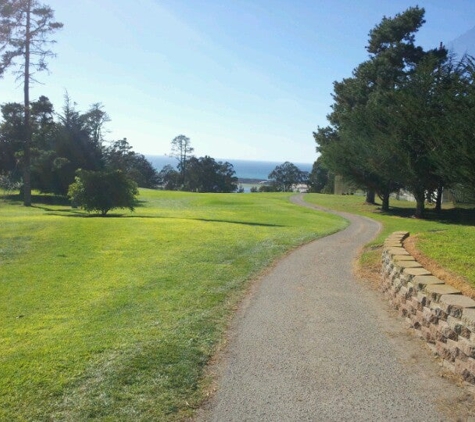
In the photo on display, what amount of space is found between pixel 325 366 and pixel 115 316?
369 cm

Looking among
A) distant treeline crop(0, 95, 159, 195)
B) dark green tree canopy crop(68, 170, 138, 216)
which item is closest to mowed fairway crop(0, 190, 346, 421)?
dark green tree canopy crop(68, 170, 138, 216)

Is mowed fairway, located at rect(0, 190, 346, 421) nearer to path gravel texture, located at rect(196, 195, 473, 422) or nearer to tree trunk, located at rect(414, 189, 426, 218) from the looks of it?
path gravel texture, located at rect(196, 195, 473, 422)

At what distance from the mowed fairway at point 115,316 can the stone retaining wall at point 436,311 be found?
9.40 ft

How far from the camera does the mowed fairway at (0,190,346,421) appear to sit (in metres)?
4.98

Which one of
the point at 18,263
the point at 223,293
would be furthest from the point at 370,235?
the point at 18,263

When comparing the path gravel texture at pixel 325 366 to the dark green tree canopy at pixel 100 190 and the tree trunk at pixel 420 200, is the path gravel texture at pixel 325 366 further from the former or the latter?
the tree trunk at pixel 420 200

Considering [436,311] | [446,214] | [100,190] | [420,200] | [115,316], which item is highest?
[420,200]

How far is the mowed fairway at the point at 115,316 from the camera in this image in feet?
16.3

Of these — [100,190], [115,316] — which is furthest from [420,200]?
[115,316]

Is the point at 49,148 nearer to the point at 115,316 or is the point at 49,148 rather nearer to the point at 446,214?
the point at 446,214

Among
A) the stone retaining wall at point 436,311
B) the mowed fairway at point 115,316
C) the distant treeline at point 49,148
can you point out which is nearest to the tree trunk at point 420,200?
the mowed fairway at point 115,316

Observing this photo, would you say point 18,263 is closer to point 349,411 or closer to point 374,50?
point 349,411

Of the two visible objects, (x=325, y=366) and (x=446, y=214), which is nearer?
(x=325, y=366)

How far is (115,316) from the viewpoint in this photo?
7.90 m
